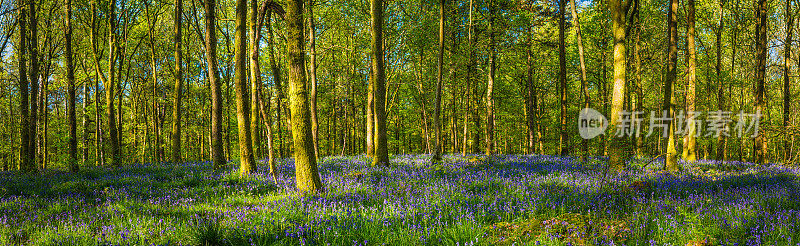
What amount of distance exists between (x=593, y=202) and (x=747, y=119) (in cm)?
2396

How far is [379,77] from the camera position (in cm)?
982

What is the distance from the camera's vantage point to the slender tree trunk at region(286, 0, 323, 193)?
5.73 m

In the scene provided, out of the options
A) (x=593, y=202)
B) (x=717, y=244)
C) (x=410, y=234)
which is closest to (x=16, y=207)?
(x=410, y=234)

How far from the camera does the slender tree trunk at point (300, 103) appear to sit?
18.8ft

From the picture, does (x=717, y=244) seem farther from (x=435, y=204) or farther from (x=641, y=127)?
(x=641, y=127)

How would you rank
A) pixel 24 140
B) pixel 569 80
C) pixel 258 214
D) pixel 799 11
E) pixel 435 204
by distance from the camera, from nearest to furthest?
pixel 258 214 → pixel 435 204 → pixel 24 140 → pixel 799 11 → pixel 569 80

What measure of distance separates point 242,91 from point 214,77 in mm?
1293

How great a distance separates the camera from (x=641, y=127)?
17016mm

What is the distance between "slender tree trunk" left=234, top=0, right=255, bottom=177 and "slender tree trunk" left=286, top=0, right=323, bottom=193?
2.77m

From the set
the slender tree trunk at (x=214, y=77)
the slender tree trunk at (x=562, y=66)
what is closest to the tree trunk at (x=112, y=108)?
the slender tree trunk at (x=214, y=77)

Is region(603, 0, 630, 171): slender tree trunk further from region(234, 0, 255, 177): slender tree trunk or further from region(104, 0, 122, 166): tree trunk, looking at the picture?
region(104, 0, 122, 166): tree trunk

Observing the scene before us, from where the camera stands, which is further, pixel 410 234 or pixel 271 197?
pixel 271 197

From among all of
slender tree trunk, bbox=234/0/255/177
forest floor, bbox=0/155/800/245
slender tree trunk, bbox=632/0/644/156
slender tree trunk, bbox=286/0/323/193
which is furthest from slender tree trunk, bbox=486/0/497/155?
slender tree trunk, bbox=286/0/323/193

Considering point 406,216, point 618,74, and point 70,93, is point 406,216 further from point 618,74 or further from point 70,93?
point 70,93
